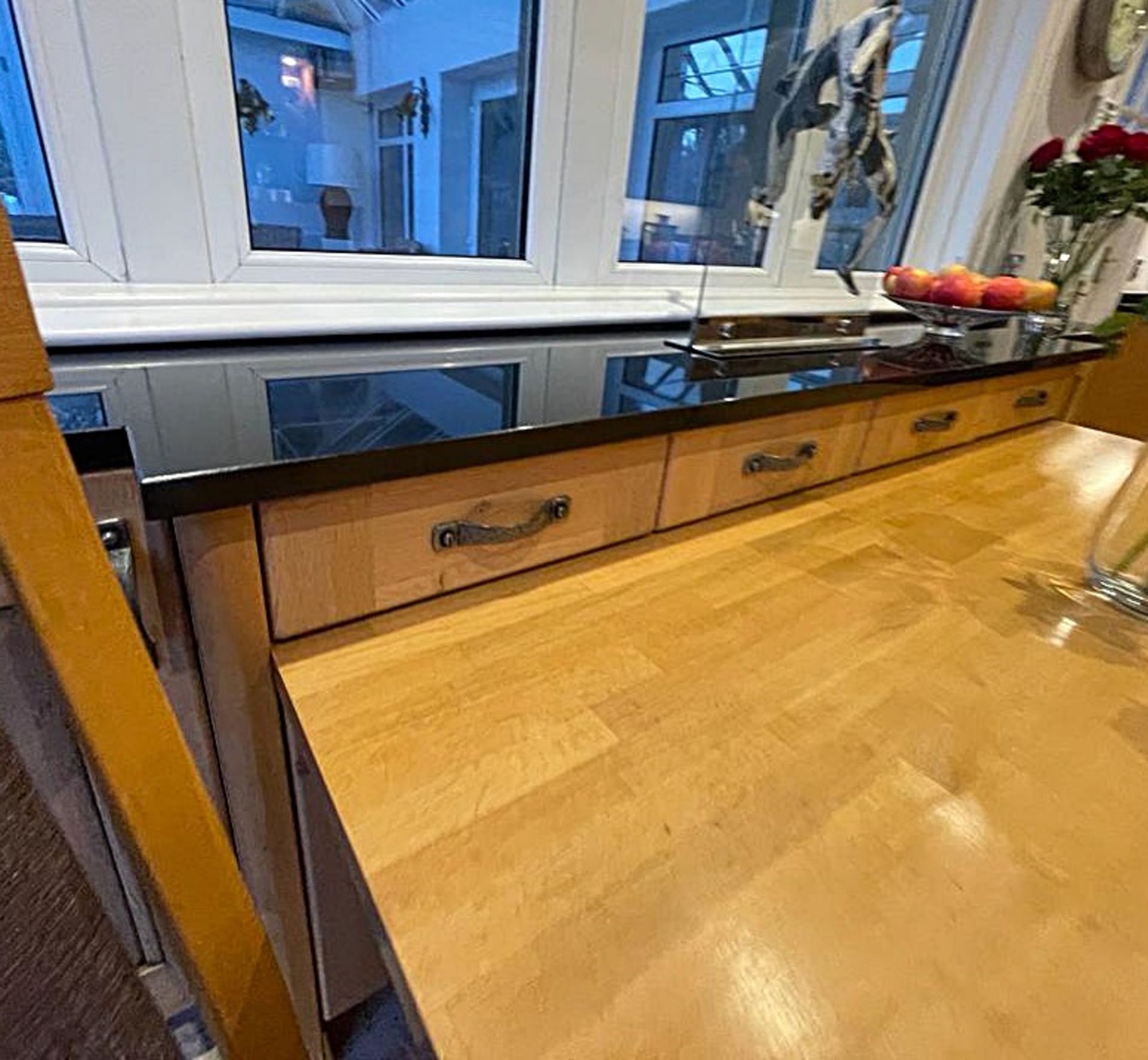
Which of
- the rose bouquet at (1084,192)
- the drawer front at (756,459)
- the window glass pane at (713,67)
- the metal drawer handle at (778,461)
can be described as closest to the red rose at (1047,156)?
the rose bouquet at (1084,192)

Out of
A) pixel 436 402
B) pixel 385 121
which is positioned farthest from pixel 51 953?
pixel 385 121

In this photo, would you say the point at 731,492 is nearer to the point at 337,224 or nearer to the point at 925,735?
the point at 925,735

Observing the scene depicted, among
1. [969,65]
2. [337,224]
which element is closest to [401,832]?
[337,224]

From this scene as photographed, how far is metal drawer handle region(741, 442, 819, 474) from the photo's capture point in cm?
86

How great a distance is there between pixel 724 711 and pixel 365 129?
0.96 meters

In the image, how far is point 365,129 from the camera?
0.97 metres

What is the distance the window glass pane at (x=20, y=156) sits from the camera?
727mm

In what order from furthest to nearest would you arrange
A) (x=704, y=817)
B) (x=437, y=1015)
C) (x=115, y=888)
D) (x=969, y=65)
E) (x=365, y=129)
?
(x=969, y=65), (x=365, y=129), (x=115, y=888), (x=704, y=817), (x=437, y=1015)

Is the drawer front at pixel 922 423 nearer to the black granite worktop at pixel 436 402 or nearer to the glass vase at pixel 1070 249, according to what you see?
the black granite worktop at pixel 436 402

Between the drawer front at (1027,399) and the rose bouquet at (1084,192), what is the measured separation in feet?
1.36

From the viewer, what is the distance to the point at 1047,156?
1739 millimetres

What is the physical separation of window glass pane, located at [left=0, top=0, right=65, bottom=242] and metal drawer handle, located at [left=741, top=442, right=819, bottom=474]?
35.6 inches

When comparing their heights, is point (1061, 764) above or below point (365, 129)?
below

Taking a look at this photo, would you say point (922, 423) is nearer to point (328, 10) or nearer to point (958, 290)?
point (958, 290)
